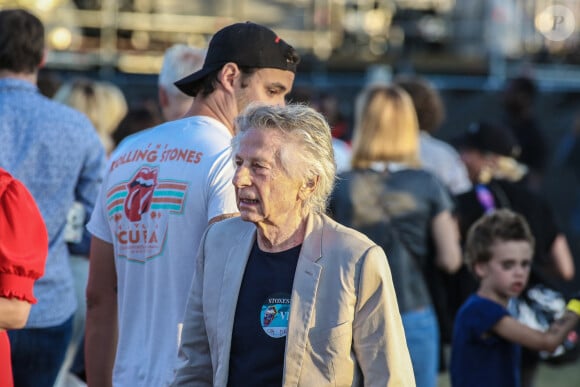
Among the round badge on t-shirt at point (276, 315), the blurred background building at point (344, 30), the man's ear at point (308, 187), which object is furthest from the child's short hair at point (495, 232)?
the blurred background building at point (344, 30)

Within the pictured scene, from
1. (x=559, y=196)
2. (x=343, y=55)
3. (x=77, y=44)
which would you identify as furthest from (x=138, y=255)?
(x=343, y=55)

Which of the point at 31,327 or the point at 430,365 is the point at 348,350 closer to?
the point at 31,327

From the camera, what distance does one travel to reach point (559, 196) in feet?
37.1

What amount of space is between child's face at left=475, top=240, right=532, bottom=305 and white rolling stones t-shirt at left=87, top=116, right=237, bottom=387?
1.81m

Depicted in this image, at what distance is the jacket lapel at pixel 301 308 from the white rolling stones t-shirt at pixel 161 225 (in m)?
0.40

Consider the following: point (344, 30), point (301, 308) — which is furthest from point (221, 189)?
point (344, 30)

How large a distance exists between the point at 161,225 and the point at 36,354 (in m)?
1.19

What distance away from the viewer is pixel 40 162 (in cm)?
435

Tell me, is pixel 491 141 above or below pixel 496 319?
above

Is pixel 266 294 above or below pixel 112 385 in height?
above

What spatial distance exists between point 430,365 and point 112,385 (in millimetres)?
2123

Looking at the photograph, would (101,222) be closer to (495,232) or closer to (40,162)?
(40,162)

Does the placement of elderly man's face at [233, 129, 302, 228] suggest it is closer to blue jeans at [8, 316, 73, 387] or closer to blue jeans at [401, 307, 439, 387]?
blue jeans at [8, 316, 73, 387]

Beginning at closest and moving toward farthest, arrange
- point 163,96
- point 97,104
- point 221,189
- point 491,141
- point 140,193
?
point 221,189 → point 140,193 → point 163,96 → point 491,141 → point 97,104
